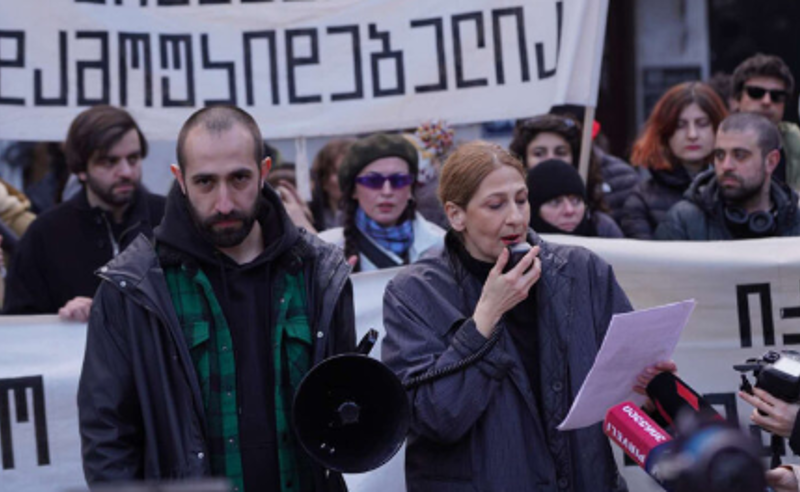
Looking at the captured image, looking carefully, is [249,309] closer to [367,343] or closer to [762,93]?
[367,343]

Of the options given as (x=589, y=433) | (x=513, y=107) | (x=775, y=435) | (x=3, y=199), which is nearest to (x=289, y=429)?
(x=589, y=433)

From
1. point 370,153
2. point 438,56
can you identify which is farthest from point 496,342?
point 438,56

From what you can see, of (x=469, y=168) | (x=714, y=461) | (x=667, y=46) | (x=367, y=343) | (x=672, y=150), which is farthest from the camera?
(x=667, y=46)

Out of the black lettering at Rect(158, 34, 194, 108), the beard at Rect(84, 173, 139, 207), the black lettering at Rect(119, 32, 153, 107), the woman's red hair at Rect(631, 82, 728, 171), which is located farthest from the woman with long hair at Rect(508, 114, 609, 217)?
the beard at Rect(84, 173, 139, 207)

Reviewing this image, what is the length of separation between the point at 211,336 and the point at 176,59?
9.35 ft

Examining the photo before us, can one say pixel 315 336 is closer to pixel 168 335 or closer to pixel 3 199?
pixel 168 335

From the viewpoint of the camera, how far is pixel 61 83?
6648mm

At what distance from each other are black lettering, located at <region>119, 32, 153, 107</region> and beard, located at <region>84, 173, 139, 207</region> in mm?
774

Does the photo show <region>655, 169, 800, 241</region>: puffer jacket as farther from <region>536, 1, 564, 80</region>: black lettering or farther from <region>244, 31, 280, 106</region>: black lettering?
<region>244, 31, 280, 106</region>: black lettering

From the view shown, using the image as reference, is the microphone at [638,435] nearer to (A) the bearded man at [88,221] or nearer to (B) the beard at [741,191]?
(B) the beard at [741,191]

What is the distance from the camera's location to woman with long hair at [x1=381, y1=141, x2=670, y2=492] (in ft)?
13.5

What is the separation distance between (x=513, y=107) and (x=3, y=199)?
296 centimetres

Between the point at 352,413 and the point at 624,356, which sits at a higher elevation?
the point at 624,356

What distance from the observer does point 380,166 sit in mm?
5977
